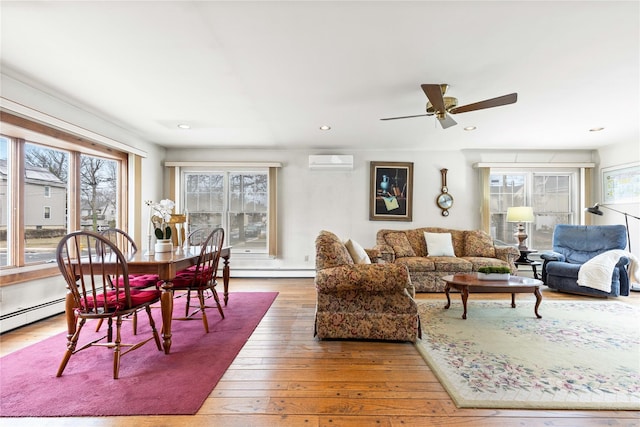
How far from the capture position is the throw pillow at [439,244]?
4.87 meters

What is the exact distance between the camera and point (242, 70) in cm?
255

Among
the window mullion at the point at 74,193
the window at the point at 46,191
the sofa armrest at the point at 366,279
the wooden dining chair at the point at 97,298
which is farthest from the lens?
the window mullion at the point at 74,193

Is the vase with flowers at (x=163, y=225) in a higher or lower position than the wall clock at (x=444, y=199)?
lower

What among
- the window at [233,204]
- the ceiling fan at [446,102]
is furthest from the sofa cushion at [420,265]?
the window at [233,204]

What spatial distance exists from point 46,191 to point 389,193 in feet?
15.9

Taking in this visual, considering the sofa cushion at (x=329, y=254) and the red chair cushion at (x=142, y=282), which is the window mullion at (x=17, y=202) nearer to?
the red chair cushion at (x=142, y=282)

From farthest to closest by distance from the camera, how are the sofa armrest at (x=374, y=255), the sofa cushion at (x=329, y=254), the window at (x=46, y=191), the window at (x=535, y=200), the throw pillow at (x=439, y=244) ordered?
the window at (x=535, y=200) → the throw pillow at (x=439, y=244) → the sofa armrest at (x=374, y=255) → the window at (x=46, y=191) → the sofa cushion at (x=329, y=254)

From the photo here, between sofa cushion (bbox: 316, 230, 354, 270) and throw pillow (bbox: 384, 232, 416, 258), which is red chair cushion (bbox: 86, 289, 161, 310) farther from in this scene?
throw pillow (bbox: 384, 232, 416, 258)

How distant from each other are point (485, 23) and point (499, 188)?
4467 mm

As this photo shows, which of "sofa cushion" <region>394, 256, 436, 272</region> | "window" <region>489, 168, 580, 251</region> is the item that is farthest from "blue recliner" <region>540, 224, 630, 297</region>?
"sofa cushion" <region>394, 256, 436, 272</region>

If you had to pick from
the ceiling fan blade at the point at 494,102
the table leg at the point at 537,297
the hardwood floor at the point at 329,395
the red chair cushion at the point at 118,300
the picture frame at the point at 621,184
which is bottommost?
the hardwood floor at the point at 329,395

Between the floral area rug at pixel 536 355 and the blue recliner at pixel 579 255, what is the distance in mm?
570

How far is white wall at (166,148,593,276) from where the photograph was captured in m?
5.52

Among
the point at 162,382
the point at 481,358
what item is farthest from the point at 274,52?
the point at 481,358
